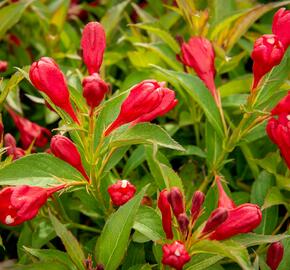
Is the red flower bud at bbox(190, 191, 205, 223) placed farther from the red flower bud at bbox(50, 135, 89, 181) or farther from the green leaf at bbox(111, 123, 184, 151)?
the red flower bud at bbox(50, 135, 89, 181)

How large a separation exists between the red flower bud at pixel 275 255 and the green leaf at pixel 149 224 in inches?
9.5

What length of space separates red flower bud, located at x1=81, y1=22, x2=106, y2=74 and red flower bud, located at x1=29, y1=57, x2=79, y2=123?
13 cm

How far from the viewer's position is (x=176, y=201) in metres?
1.16

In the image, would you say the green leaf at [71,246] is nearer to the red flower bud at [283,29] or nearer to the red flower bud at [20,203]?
the red flower bud at [20,203]

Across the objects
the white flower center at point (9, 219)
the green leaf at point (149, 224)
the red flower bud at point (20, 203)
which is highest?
the red flower bud at point (20, 203)

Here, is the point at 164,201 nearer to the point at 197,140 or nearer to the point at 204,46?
the point at 204,46

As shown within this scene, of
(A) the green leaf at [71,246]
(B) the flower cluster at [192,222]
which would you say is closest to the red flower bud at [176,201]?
(B) the flower cluster at [192,222]

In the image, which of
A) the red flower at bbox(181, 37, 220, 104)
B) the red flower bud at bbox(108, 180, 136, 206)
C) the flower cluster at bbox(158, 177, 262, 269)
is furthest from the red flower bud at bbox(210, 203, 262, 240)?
the red flower at bbox(181, 37, 220, 104)

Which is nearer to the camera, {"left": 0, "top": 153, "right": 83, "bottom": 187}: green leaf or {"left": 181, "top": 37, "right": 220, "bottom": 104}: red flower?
{"left": 0, "top": 153, "right": 83, "bottom": 187}: green leaf

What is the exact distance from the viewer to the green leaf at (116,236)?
Result: 1191 millimetres

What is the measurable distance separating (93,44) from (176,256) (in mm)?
530

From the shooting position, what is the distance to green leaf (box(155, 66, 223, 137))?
1.53 meters

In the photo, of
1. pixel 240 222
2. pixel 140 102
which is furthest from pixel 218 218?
pixel 140 102

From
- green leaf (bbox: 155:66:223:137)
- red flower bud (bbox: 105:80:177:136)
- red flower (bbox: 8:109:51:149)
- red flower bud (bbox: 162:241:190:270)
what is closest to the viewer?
red flower bud (bbox: 162:241:190:270)
